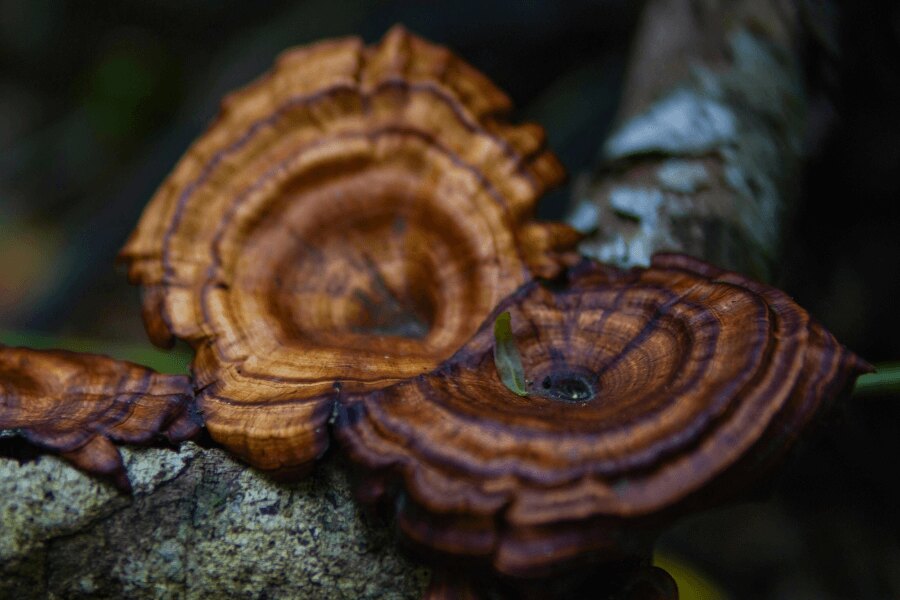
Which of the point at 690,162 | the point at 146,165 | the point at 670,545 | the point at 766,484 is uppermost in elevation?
the point at 690,162

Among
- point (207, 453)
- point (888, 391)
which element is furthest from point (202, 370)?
point (888, 391)

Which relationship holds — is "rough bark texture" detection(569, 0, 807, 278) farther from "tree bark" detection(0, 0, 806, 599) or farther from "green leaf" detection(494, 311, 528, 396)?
"tree bark" detection(0, 0, 806, 599)

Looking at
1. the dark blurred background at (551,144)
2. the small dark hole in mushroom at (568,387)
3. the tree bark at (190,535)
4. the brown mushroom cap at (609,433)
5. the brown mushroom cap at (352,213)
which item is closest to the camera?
the brown mushroom cap at (609,433)

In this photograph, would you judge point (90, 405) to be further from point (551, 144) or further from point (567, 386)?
point (551, 144)

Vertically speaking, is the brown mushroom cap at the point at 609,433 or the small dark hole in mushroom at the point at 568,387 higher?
the brown mushroom cap at the point at 609,433

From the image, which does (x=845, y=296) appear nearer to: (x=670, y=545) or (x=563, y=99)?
(x=670, y=545)

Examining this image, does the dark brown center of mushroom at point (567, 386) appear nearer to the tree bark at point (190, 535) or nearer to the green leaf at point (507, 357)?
the green leaf at point (507, 357)

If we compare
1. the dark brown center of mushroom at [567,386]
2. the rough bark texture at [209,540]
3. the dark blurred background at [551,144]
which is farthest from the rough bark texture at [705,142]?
the rough bark texture at [209,540]

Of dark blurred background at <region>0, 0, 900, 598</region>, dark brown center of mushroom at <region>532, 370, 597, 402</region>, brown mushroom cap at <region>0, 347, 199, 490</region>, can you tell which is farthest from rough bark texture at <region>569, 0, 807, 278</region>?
brown mushroom cap at <region>0, 347, 199, 490</region>
